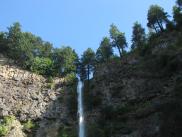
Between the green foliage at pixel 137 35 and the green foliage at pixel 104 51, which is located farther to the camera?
the green foliage at pixel 137 35

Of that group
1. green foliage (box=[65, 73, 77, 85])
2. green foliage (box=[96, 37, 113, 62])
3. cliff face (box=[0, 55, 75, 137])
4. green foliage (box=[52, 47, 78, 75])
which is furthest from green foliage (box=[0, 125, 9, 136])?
green foliage (box=[96, 37, 113, 62])

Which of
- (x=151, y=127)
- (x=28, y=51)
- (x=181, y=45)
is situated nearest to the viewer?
(x=151, y=127)

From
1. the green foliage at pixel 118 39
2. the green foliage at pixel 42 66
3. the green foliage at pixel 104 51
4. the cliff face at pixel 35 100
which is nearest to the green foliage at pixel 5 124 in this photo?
the cliff face at pixel 35 100

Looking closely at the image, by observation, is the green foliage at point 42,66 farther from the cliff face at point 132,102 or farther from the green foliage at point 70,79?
the cliff face at point 132,102

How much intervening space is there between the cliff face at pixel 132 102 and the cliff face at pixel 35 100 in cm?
379

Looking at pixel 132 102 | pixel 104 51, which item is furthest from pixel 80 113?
pixel 104 51

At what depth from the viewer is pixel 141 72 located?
54.3 m

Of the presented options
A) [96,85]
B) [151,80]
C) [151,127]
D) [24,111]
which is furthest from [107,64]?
[151,127]

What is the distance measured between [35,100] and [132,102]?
Result: 1340cm

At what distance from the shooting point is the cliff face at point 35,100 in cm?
5238

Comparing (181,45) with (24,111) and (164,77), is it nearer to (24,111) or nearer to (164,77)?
(164,77)

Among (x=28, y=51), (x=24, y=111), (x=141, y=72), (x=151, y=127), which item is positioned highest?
(x=28, y=51)

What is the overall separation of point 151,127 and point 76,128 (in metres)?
10.3

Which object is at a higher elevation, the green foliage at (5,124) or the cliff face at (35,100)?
the cliff face at (35,100)
